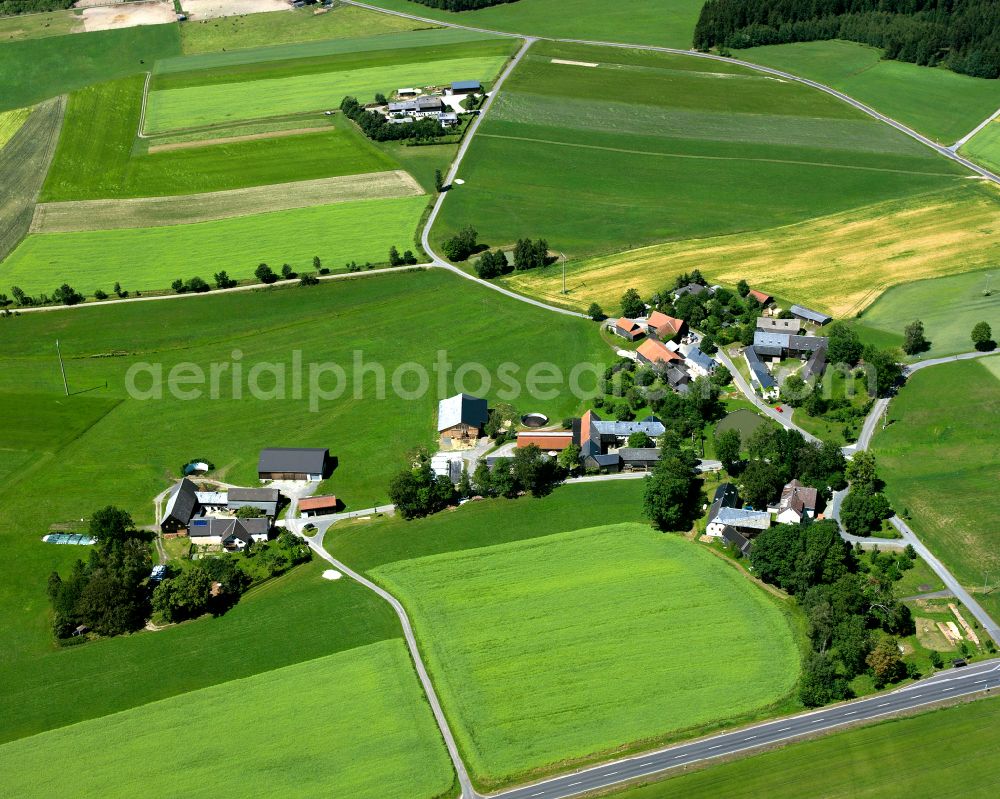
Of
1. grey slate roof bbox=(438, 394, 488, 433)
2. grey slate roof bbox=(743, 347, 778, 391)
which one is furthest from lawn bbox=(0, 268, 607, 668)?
grey slate roof bbox=(743, 347, 778, 391)

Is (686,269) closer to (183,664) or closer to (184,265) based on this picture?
(184,265)

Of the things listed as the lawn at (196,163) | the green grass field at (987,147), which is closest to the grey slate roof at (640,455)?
the lawn at (196,163)

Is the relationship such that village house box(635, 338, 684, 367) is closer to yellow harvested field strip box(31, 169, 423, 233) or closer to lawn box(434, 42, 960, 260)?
lawn box(434, 42, 960, 260)

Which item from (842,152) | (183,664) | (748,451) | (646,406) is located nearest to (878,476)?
(748,451)

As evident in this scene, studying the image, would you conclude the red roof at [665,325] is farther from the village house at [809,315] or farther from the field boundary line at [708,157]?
the field boundary line at [708,157]

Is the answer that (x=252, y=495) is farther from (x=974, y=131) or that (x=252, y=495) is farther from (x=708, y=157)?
(x=974, y=131)

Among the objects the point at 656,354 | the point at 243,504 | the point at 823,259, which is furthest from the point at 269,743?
the point at 823,259
